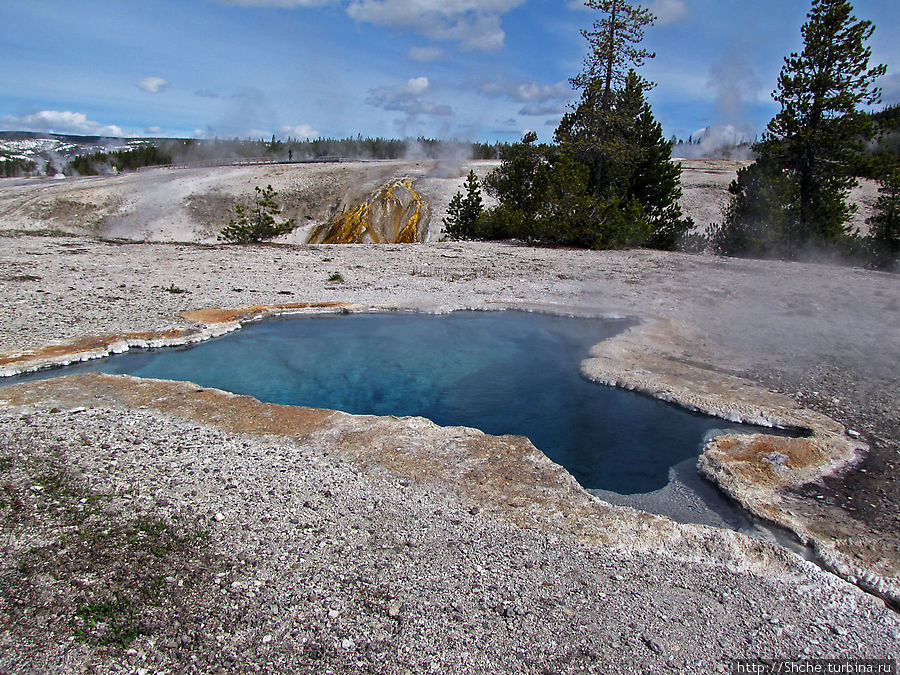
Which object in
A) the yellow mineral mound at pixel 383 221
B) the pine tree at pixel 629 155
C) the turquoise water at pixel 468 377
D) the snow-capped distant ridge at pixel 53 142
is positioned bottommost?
the turquoise water at pixel 468 377

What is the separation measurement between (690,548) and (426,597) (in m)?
1.55

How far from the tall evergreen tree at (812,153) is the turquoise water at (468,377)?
9.42 meters

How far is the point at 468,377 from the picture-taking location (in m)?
6.82

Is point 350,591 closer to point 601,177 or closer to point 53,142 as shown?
point 601,177

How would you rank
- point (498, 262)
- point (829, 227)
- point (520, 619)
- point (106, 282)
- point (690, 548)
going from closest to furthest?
point (520, 619) → point (690, 548) → point (106, 282) → point (498, 262) → point (829, 227)

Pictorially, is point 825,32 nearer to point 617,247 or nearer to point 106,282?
point 617,247

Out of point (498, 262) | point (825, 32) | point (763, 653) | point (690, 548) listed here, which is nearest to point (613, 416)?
point (690, 548)

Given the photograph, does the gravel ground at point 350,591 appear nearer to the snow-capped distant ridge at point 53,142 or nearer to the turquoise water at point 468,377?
the turquoise water at point 468,377

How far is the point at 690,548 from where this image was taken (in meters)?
3.32

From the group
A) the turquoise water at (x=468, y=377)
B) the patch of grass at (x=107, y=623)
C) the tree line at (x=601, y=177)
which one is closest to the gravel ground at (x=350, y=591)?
the patch of grass at (x=107, y=623)

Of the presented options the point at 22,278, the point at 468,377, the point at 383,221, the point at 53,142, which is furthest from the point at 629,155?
the point at 53,142

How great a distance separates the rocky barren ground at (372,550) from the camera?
255 cm

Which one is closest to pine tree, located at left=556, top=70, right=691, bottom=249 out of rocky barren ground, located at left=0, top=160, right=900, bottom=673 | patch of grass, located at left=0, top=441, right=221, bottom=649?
rocky barren ground, located at left=0, top=160, right=900, bottom=673

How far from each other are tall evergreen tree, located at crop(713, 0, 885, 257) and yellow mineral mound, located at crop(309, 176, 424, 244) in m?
10.9
